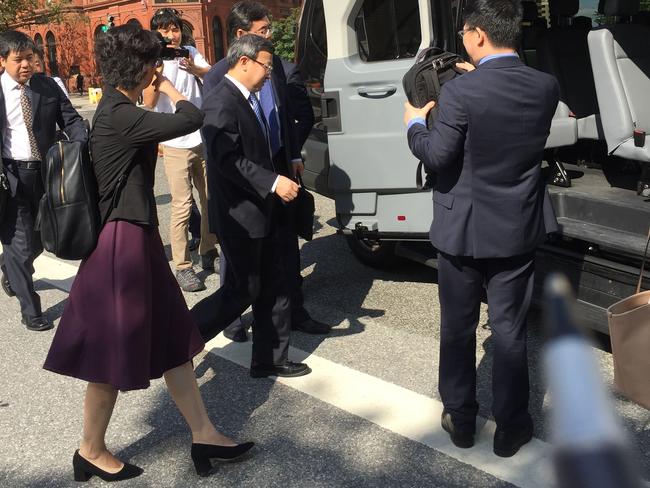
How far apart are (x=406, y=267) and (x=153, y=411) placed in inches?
102

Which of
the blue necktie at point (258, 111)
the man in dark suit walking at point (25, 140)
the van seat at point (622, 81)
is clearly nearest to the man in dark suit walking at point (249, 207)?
the blue necktie at point (258, 111)

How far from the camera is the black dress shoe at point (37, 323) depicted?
192 inches

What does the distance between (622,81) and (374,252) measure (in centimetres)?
207

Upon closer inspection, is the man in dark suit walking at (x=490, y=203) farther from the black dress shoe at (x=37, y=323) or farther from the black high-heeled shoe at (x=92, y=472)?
the black dress shoe at (x=37, y=323)

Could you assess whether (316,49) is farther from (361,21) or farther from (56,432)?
(56,432)

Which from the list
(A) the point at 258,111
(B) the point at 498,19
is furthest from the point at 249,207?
(B) the point at 498,19

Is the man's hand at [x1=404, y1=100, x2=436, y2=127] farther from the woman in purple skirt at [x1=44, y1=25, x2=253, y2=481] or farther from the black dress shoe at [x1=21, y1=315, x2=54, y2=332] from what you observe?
the black dress shoe at [x1=21, y1=315, x2=54, y2=332]

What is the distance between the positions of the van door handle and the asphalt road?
135 cm

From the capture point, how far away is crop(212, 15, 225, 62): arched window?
43625 millimetres

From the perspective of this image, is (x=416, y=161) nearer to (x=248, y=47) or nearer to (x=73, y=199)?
(x=248, y=47)

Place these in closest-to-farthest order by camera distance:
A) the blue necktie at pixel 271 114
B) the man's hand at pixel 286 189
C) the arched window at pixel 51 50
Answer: the man's hand at pixel 286 189 → the blue necktie at pixel 271 114 → the arched window at pixel 51 50

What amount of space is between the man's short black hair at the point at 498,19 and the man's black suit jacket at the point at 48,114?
8.78ft

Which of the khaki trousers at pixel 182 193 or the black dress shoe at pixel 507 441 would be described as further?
the khaki trousers at pixel 182 193

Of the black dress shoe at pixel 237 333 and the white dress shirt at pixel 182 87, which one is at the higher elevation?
the white dress shirt at pixel 182 87
